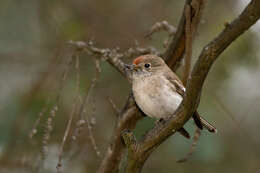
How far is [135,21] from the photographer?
6.20m

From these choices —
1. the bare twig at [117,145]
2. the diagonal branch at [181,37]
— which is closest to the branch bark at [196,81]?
the bare twig at [117,145]

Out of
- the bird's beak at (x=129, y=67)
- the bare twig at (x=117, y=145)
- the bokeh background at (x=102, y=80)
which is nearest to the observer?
the bare twig at (x=117, y=145)

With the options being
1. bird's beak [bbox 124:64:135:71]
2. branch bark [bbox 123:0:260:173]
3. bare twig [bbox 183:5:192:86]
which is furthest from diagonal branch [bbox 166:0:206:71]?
branch bark [bbox 123:0:260:173]

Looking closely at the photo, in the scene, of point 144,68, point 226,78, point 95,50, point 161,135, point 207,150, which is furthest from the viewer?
point 226,78

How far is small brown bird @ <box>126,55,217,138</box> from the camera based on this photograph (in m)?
3.91

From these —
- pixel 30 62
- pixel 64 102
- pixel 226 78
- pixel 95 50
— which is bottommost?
pixel 95 50

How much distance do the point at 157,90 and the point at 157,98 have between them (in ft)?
0.27

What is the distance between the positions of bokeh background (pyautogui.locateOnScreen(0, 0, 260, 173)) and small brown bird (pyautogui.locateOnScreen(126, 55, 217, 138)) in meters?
0.86

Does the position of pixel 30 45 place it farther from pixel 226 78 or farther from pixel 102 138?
pixel 226 78

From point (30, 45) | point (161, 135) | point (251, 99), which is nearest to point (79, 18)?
point (30, 45)

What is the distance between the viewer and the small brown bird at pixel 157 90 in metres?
3.91

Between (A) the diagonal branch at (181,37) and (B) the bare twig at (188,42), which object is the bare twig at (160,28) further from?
(B) the bare twig at (188,42)

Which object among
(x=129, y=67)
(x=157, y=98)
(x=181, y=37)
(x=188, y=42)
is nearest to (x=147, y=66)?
(x=129, y=67)

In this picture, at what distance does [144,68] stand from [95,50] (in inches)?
31.3
